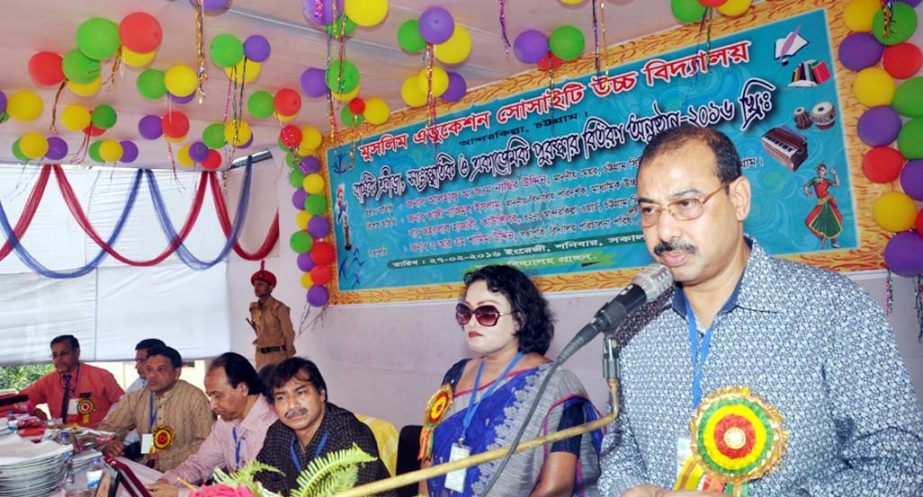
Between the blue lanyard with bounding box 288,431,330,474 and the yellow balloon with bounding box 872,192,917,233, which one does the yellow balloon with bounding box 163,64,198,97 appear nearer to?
the blue lanyard with bounding box 288,431,330,474

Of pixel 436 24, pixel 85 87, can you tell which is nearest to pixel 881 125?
pixel 436 24

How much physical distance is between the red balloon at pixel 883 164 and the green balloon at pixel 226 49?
134 inches

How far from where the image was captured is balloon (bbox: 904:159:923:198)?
308cm

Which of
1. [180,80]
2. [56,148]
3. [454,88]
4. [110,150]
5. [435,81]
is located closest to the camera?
[180,80]

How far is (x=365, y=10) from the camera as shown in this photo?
358 cm

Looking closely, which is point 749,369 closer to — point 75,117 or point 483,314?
point 483,314

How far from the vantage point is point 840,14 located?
135 inches

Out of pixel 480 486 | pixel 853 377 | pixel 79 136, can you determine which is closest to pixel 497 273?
pixel 480 486

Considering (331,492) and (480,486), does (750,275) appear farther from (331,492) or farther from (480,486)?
(480,486)

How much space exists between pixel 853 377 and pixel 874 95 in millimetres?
2662

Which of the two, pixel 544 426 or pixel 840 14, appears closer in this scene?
pixel 544 426

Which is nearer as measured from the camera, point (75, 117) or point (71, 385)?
point (71, 385)

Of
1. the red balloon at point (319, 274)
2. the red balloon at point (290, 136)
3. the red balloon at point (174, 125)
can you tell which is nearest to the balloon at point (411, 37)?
the red balloon at point (290, 136)

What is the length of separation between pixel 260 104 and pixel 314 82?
2.12ft
